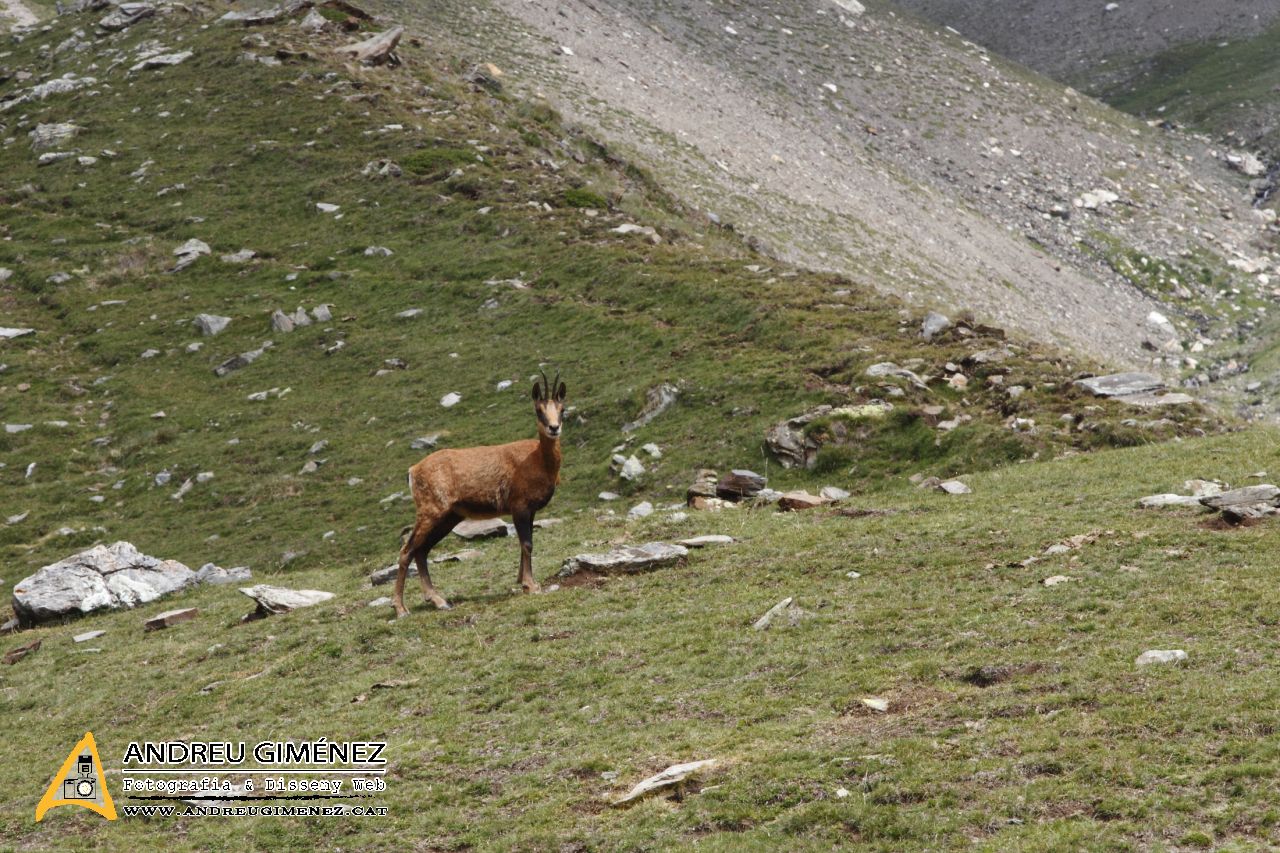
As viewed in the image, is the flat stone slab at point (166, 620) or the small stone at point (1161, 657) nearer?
the small stone at point (1161, 657)

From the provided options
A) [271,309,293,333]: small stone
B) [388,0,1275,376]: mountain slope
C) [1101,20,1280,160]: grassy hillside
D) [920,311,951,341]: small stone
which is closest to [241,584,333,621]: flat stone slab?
[920,311,951,341]: small stone

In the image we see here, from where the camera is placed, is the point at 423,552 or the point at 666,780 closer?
the point at 666,780

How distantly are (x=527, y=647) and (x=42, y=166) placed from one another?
4899 centimetres

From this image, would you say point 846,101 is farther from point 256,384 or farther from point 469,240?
point 256,384

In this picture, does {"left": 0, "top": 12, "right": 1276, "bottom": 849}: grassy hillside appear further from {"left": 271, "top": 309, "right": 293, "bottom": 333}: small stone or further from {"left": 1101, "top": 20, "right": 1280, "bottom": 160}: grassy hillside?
{"left": 1101, "top": 20, "right": 1280, "bottom": 160}: grassy hillside

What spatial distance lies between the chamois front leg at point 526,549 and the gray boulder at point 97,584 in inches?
376

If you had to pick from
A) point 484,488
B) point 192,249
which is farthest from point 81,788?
point 192,249

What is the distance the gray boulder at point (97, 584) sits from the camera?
22.6 m

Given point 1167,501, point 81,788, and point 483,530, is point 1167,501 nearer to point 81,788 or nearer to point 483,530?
point 483,530

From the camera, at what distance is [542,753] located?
12.2 m

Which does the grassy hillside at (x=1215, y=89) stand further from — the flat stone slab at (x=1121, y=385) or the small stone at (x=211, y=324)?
the small stone at (x=211, y=324)

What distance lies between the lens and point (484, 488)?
17.6 meters

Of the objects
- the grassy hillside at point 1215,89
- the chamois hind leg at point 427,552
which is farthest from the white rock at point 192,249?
the grassy hillside at point 1215,89

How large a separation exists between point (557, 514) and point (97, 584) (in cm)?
961
